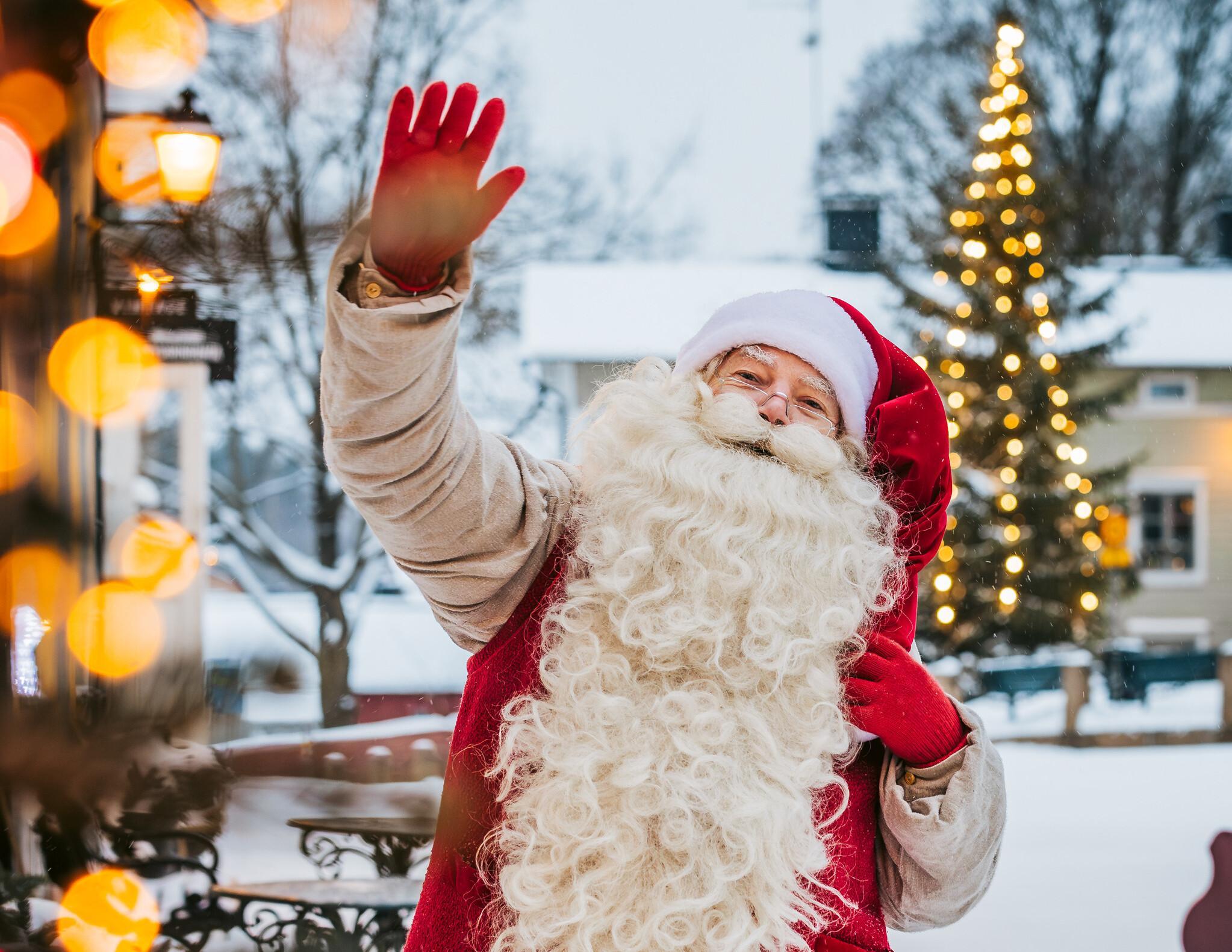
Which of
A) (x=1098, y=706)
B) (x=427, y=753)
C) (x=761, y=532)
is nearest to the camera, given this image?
(x=761, y=532)

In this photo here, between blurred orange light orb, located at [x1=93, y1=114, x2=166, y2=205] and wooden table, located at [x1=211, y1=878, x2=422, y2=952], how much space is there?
2416mm

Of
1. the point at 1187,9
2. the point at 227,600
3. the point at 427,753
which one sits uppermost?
the point at 1187,9

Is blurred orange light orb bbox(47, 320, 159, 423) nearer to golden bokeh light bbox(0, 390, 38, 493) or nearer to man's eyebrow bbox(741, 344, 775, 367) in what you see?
golden bokeh light bbox(0, 390, 38, 493)

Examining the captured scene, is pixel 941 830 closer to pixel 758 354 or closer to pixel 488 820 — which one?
pixel 488 820

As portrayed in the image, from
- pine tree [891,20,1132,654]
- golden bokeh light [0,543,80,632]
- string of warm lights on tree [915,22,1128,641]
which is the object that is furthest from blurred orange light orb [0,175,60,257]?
string of warm lights on tree [915,22,1128,641]

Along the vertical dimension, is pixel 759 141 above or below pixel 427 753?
above

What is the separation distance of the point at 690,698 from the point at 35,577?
1.22 metres

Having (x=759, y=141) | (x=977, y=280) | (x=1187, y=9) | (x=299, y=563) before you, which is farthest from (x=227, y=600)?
(x=1187, y=9)

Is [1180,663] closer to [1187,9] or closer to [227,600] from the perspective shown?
[1187,9]

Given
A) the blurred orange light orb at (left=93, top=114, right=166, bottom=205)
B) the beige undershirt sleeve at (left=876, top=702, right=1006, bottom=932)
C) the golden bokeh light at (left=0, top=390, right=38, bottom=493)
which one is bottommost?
the beige undershirt sleeve at (left=876, top=702, right=1006, bottom=932)

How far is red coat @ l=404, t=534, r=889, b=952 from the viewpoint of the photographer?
3.99 ft

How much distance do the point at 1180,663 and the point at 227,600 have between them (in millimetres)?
6703

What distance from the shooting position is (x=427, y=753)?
13.6ft

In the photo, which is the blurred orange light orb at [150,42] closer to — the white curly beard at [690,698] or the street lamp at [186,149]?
the street lamp at [186,149]
